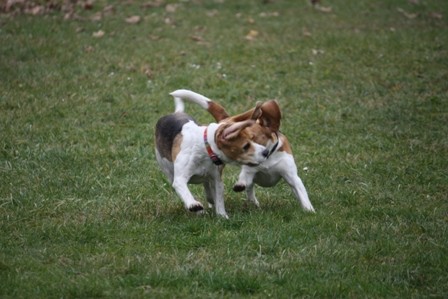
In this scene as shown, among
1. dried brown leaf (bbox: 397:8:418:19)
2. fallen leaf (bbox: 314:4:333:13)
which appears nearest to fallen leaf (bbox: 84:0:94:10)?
fallen leaf (bbox: 314:4:333:13)

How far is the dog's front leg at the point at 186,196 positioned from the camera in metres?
7.14

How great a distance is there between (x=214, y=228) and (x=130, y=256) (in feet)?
3.19

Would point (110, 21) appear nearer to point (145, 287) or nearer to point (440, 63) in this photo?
point (440, 63)

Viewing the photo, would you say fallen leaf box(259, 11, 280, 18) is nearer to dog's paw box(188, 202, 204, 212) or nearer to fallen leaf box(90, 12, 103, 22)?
fallen leaf box(90, 12, 103, 22)

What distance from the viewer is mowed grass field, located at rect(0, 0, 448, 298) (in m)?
6.08

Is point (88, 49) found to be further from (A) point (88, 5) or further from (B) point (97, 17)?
(A) point (88, 5)

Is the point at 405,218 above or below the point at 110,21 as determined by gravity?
above

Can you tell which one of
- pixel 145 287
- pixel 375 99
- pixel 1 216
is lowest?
pixel 375 99

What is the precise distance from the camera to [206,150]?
23.7ft

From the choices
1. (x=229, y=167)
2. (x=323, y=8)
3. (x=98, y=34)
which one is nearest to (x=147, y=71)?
(x=98, y=34)

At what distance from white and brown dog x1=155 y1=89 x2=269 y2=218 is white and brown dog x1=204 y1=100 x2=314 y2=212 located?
0.52 ft

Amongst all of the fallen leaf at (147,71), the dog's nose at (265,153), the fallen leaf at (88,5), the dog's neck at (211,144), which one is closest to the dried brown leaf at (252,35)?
the fallen leaf at (147,71)

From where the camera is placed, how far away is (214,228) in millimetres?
7074

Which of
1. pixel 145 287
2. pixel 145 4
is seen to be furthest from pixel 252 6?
pixel 145 287
